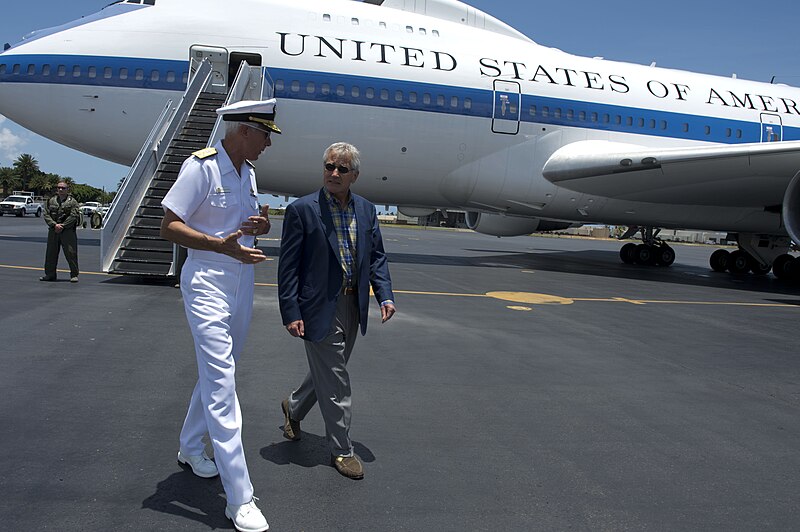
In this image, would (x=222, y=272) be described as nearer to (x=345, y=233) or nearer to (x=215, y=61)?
(x=345, y=233)

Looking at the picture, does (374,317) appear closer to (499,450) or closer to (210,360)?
(499,450)

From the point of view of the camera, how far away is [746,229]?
16.6 m

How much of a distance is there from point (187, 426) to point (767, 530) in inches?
108

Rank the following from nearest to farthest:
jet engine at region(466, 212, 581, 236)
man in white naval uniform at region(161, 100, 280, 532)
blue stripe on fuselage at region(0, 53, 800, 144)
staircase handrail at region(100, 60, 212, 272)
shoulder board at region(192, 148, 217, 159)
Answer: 1. man in white naval uniform at region(161, 100, 280, 532)
2. shoulder board at region(192, 148, 217, 159)
3. staircase handrail at region(100, 60, 212, 272)
4. blue stripe on fuselage at region(0, 53, 800, 144)
5. jet engine at region(466, 212, 581, 236)

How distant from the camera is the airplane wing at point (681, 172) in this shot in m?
12.8

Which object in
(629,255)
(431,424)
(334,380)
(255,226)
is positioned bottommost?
(431,424)

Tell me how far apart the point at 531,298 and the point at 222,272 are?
25.8 ft

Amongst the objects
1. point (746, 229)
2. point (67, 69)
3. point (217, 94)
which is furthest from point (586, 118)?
point (67, 69)

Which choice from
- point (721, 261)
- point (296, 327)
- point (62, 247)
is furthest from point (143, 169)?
point (721, 261)

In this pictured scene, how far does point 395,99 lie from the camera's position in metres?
13.1

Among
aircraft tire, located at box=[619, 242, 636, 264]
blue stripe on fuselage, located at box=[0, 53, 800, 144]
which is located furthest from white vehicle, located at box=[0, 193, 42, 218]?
aircraft tire, located at box=[619, 242, 636, 264]

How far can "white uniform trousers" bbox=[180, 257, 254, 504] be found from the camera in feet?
8.59

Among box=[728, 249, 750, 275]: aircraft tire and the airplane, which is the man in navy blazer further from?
box=[728, 249, 750, 275]: aircraft tire

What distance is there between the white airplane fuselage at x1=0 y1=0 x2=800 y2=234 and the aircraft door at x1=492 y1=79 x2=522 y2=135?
3cm
